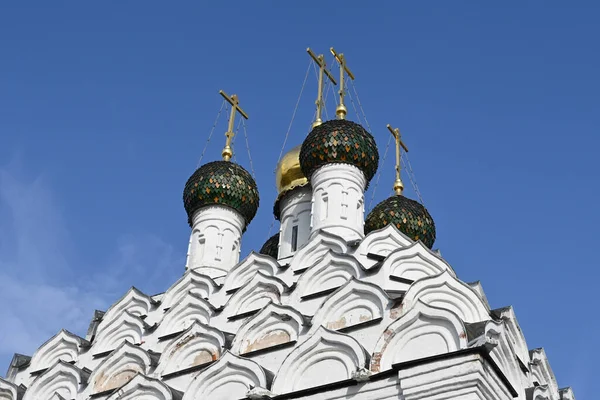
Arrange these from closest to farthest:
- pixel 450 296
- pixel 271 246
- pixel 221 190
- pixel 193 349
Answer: pixel 450 296 < pixel 193 349 < pixel 221 190 < pixel 271 246

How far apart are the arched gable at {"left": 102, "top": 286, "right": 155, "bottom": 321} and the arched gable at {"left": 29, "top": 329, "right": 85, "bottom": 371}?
61 centimetres

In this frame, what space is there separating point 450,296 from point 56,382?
13.2ft

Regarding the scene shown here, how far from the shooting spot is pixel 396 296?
8.52 metres

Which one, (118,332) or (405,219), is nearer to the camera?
(118,332)

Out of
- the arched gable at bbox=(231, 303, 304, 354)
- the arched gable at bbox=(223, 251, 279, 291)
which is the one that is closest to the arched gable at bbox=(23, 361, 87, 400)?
the arched gable at bbox=(231, 303, 304, 354)

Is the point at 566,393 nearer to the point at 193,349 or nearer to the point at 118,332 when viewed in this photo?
the point at 193,349

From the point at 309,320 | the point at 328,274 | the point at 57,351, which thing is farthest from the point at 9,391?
the point at 328,274

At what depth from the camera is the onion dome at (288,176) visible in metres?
12.9

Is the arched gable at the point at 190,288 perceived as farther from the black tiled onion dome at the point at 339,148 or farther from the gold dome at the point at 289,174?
the gold dome at the point at 289,174

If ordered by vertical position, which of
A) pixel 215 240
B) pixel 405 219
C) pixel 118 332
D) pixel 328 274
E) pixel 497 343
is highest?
pixel 405 219

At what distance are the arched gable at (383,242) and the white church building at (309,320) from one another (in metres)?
0.02

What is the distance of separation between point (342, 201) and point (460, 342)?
4.49 m

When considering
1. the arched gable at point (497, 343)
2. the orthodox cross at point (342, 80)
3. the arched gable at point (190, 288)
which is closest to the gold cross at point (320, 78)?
the orthodox cross at point (342, 80)

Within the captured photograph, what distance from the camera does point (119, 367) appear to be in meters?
9.14
